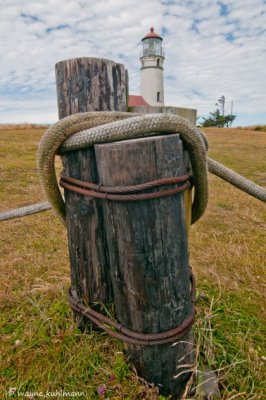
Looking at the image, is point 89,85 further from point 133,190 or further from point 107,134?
point 133,190

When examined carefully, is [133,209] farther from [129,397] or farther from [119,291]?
[129,397]

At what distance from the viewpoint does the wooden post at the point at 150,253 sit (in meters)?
1.32

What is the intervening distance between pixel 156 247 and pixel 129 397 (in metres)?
0.71

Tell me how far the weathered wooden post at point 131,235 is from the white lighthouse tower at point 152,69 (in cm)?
3683

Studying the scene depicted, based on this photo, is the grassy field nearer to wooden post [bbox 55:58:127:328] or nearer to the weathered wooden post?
the weathered wooden post

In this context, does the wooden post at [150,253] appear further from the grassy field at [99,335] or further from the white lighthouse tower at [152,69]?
the white lighthouse tower at [152,69]

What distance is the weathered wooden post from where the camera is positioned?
133cm

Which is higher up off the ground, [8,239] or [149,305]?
[149,305]

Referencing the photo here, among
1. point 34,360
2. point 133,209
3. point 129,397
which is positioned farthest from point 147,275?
point 34,360

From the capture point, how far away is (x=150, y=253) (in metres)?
1.38

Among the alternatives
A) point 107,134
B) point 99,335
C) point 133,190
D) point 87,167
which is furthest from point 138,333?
point 107,134

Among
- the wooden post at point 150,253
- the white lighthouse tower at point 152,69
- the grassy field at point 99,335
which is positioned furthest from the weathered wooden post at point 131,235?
the white lighthouse tower at point 152,69

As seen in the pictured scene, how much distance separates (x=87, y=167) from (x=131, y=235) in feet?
1.28

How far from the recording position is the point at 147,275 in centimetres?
140
